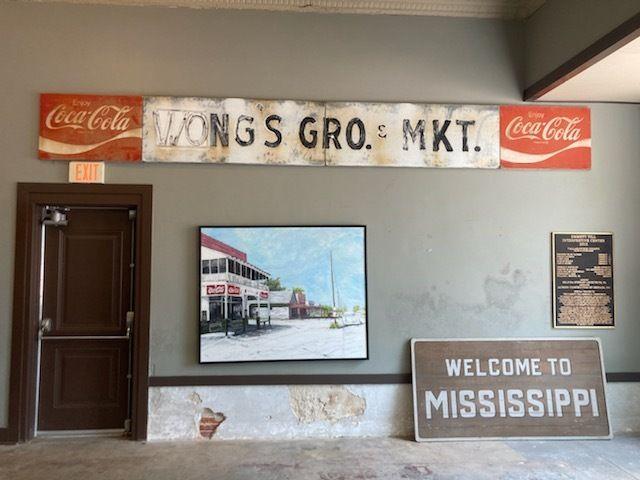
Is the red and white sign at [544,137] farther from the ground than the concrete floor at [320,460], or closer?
farther from the ground

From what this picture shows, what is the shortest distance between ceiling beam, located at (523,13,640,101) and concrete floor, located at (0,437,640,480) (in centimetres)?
314

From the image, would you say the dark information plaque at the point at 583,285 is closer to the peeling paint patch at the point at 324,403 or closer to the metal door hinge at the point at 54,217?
the peeling paint patch at the point at 324,403

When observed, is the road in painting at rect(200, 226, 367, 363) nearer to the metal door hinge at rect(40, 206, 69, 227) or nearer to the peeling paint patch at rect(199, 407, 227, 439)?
the peeling paint patch at rect(199, 407, 227, 439)

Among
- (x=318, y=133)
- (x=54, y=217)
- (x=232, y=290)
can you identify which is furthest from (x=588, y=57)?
(x=54, y=217)

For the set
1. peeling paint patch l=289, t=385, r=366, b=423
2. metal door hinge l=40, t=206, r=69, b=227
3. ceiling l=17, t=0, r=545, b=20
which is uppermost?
ceiling l=17, t=0, r=545, b=20

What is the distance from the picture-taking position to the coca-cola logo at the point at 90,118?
413 centimetres

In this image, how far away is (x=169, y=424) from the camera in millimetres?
4062

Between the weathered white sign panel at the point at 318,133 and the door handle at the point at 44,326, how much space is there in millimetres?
1740

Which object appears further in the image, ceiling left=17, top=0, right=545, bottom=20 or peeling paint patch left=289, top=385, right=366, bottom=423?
ceiling left=17, top=0, right=545, bottom=20

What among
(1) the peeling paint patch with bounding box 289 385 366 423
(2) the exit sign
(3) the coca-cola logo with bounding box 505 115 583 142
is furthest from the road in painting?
(3) the coca-cola logo with bounding box 505 115 583 142

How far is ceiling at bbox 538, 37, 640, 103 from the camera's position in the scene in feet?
11.9

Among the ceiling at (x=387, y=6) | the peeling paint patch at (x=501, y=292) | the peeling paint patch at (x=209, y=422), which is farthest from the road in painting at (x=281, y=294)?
the ceiling at (x=387, y=6)

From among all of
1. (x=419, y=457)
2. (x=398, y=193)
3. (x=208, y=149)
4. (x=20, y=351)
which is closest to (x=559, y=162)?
(x=398, y=193)

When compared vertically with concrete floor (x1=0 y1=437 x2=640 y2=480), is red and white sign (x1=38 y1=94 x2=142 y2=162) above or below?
above
